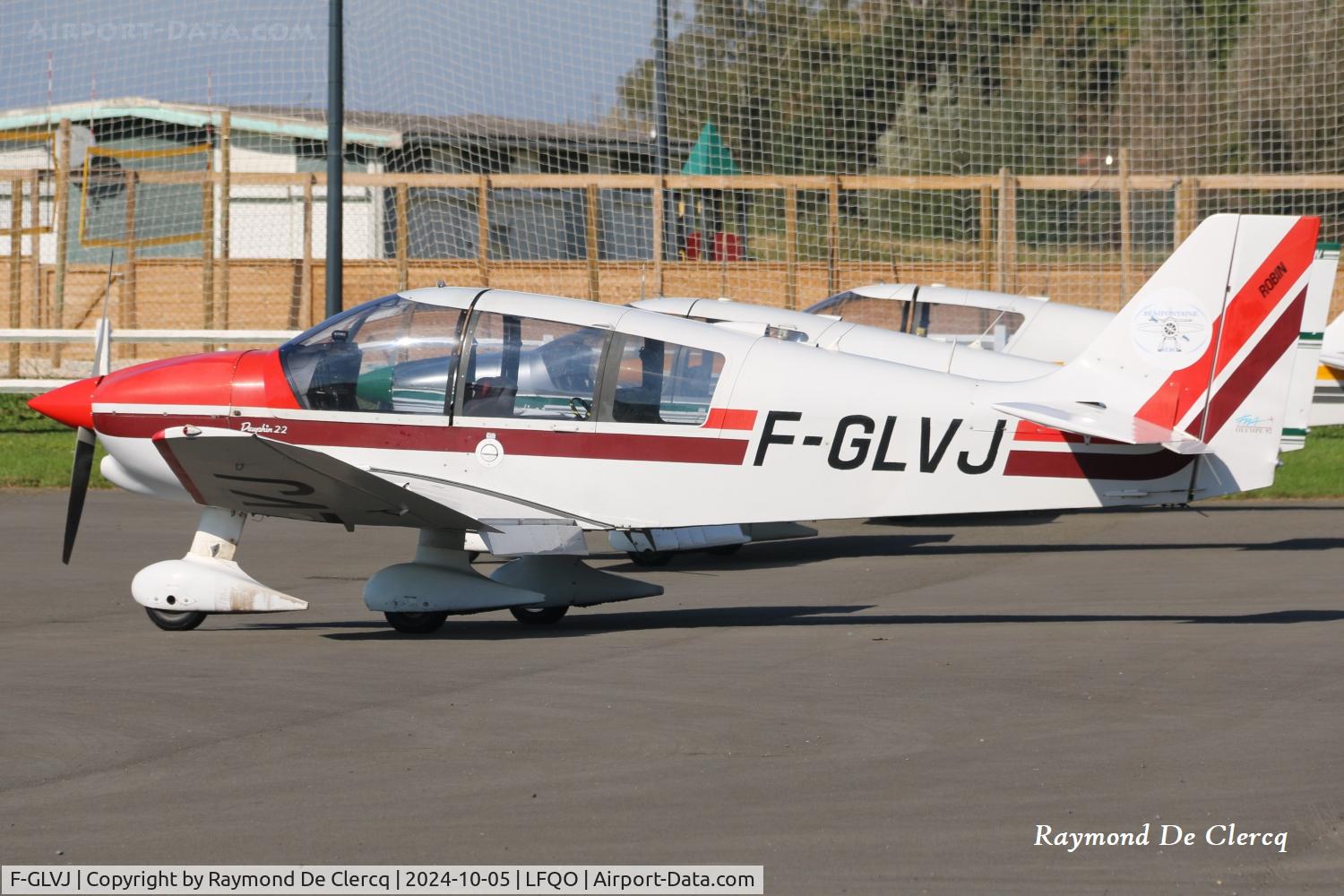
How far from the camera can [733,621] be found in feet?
32.1

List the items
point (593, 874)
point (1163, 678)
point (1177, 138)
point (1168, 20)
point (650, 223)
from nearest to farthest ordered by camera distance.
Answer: point (593, 874) → point (1163, 678) → point (650, 223) → point (1177, 138) → point (1168, 20)

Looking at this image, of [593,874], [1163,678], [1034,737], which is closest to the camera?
[593,874]

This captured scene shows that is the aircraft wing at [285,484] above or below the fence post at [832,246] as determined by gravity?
below

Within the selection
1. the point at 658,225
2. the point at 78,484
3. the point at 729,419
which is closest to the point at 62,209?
the point at 658,225

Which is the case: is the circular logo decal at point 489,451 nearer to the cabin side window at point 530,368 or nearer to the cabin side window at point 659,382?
the cabin side window at point 530,368

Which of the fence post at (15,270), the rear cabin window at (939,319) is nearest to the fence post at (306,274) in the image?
the fence post at (15,270)

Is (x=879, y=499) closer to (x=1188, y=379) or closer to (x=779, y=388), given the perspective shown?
(x=779, y=388)

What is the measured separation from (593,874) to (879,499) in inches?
177

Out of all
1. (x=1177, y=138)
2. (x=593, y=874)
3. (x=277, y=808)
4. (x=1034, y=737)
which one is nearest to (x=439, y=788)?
(x=277, y=808)

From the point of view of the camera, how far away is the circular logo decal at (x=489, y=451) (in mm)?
9188

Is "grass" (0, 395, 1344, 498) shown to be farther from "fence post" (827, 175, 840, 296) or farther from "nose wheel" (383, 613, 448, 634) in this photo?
"nose wheel" (383, 613, 448, 634)

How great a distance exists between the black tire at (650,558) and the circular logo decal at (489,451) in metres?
3.39

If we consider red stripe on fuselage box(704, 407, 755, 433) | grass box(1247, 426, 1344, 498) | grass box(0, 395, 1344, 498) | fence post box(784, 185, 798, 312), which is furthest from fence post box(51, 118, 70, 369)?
red stripe on fuselage box(704, 407, 755, 433)

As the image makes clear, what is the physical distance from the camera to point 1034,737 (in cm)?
649
